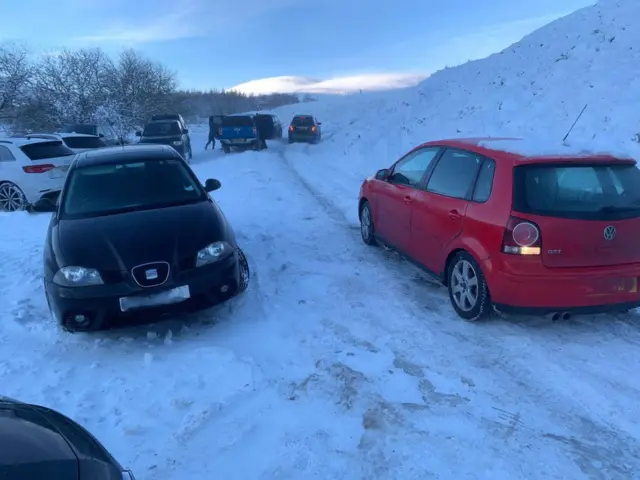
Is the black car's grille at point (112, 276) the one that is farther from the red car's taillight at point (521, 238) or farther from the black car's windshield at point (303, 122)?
the black car's windshield at point (303, 122)

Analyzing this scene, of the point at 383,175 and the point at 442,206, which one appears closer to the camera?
the point at 442,206

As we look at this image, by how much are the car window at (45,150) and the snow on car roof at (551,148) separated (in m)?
9.19

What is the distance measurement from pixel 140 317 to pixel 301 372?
1.47 metres

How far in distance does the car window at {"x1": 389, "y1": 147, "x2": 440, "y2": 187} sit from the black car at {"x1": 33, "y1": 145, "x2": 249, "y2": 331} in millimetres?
2234

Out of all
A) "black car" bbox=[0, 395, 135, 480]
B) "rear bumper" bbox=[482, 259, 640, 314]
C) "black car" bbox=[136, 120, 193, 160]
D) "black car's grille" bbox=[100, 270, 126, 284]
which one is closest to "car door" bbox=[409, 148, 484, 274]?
"rear bumper" bbox=[482, 259, 640, 314]

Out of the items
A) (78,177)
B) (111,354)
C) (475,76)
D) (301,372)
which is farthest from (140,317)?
(475,76)

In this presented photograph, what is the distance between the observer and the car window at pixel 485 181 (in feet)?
15.1

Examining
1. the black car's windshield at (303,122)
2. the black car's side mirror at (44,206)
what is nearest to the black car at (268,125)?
the black car's windshield at (303,122)

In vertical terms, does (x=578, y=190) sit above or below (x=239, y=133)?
above

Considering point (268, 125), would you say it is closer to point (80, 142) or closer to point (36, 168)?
point (80, 142)

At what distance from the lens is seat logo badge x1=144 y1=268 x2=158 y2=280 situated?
4.24 metres

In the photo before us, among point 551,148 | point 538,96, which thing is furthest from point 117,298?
point 538,96

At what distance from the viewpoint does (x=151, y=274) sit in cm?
425

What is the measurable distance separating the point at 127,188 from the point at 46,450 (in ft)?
13.3
